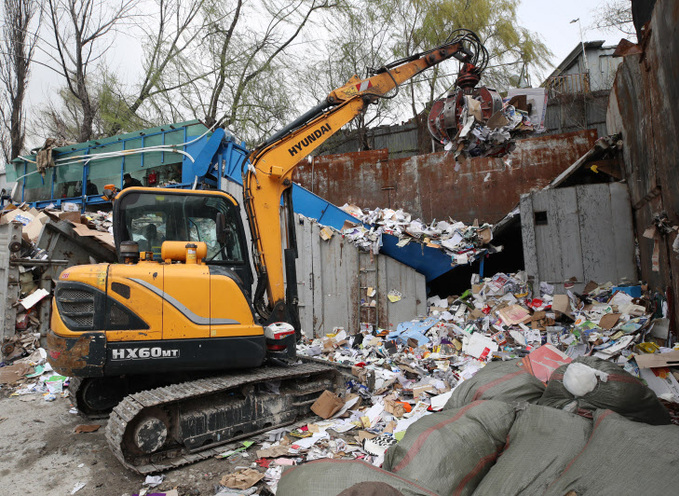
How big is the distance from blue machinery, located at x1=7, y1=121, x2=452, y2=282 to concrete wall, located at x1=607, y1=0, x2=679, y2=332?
2.72 meters

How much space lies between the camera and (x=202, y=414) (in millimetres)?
3557

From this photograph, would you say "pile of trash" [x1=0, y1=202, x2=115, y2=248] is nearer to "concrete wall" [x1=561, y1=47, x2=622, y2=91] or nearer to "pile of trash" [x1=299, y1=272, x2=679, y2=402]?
"pile of trash" [x1=299, y1=272, x2=679, y2=402]

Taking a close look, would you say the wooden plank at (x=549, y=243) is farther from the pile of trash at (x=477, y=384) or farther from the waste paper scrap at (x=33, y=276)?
the waste paper scrap at (x=33, y=276)

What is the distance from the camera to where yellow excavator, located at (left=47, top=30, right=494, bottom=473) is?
3414mm

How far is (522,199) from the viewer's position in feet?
21.3

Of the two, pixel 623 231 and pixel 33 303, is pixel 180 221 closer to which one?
pixel 33 303

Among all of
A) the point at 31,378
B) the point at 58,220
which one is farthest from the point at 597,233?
the point at 58,220

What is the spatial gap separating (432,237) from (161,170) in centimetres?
583

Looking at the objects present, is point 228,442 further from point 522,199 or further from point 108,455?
point 522,199

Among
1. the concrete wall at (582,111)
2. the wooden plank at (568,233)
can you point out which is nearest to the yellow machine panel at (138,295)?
the wooden plank at (568,233)

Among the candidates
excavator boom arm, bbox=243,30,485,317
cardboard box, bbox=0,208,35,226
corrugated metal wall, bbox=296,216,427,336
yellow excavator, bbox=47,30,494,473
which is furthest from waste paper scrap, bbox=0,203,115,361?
excavator boom arm, bbox=243,30,485,317

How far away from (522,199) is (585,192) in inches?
32.5

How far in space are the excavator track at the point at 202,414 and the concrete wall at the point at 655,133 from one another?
143 inches

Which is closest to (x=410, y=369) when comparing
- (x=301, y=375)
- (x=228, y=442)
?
(x=301, y=375)
